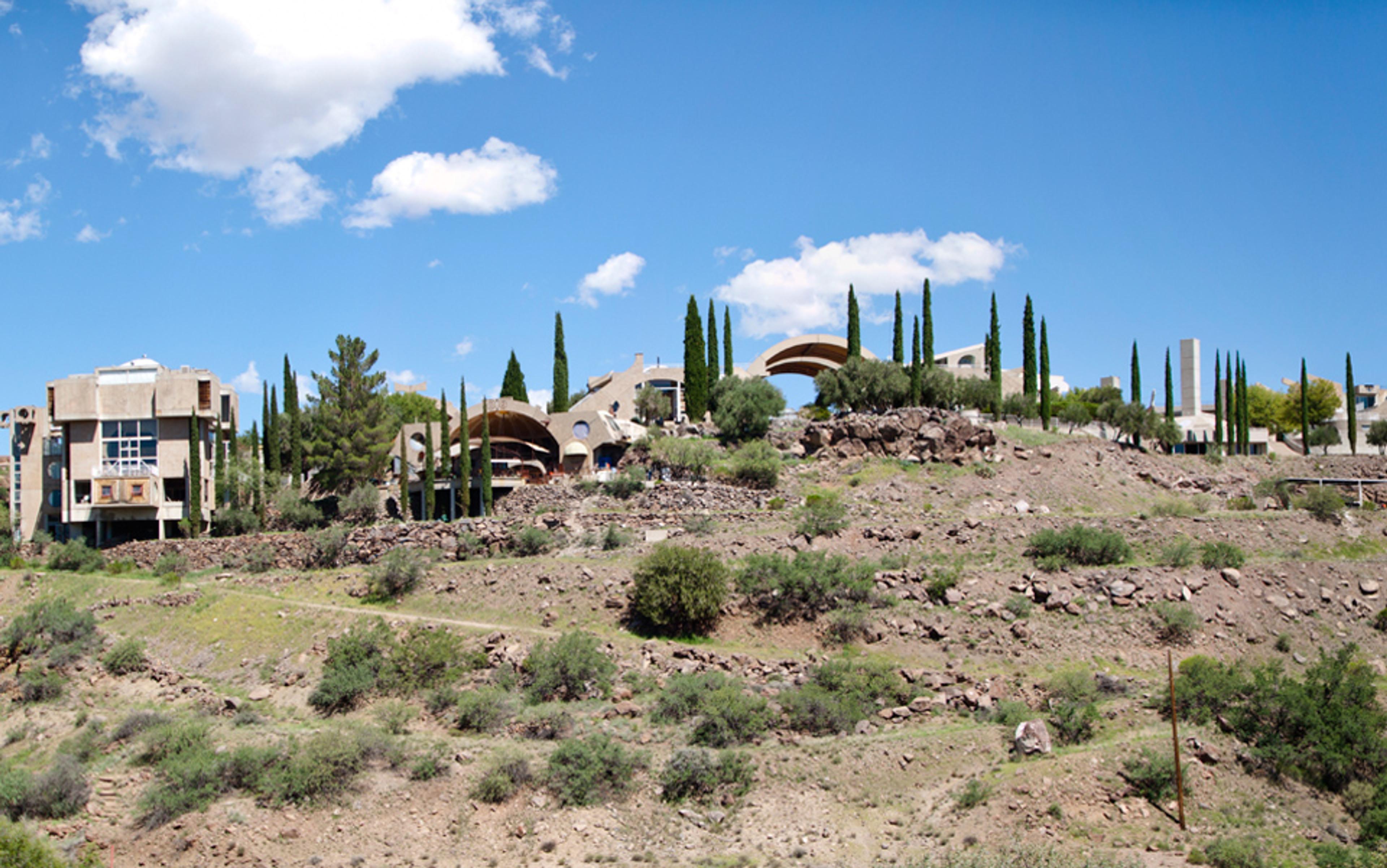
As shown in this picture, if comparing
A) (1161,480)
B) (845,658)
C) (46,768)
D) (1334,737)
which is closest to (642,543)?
(845,658)

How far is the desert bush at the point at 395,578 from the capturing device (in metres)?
36.3

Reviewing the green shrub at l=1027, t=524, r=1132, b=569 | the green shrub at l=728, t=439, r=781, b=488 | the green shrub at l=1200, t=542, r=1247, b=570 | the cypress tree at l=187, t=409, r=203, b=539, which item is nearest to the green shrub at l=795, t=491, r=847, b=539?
the green shrub at l=728, t=439, r=781, b=488

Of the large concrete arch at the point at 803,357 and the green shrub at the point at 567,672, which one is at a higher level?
the large concrete arch at the point at 803,357

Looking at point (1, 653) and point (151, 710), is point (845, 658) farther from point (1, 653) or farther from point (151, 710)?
point (1, 653)

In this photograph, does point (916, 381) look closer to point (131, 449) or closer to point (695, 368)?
point (695, 368)

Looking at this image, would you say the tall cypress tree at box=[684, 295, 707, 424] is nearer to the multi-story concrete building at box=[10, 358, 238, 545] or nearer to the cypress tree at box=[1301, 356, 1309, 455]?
the multi-story concrete building at box=[10, 358, 238, 545]

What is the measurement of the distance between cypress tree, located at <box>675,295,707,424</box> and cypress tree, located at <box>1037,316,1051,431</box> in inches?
821

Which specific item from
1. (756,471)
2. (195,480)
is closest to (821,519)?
(756,471)

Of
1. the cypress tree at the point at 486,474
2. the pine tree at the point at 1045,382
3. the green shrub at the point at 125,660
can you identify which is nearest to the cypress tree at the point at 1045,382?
the pine tree at the point at 1045,382

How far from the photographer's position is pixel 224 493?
50.0m

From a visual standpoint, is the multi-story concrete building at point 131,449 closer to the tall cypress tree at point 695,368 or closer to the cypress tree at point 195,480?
the cypress tree at point 195,480

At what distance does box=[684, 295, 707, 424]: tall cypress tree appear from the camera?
6309 centimetres

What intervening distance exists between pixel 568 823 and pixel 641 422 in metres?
45.9

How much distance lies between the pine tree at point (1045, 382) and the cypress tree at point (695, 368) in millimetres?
20844
